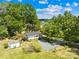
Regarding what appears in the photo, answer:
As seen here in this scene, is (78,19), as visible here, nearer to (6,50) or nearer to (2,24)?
(6,50)

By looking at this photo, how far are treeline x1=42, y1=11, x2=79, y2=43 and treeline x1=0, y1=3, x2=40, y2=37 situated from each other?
288 inches

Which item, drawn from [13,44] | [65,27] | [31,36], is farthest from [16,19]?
[65,27]

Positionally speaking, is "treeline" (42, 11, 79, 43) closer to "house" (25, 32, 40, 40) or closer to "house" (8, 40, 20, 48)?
"house" (25, 32, 40, 40)

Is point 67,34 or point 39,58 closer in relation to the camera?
point 39,58

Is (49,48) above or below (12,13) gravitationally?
below

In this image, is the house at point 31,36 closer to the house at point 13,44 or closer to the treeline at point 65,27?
the treeline at point 65,27

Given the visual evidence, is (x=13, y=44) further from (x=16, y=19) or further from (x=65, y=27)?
(x=16, y=19)

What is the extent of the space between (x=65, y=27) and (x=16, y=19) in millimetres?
12771

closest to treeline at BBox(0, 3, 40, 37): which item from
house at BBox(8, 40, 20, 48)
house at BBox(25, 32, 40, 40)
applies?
house at BBox(25, 32, 40, 40)

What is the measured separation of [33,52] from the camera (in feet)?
93.7

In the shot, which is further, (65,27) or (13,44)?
(65,27)

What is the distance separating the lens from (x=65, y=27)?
114 feet

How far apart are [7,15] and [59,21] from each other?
11.6 metres

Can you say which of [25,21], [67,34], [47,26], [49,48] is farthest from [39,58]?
[25,21]
